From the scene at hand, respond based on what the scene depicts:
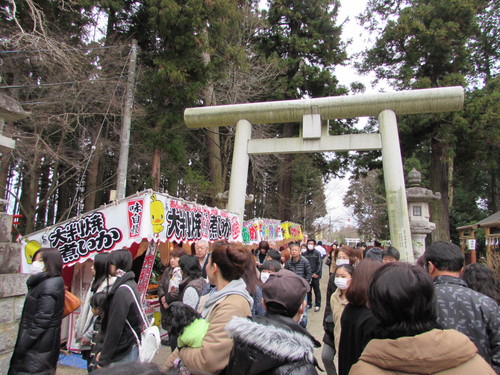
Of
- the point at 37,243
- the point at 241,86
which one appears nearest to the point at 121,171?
the point at 37,243

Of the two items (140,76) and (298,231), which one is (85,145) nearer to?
(140,76)

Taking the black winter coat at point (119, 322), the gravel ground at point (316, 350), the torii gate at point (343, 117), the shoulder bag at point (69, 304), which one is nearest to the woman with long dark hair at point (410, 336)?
the black winter coat at point (119, 322)

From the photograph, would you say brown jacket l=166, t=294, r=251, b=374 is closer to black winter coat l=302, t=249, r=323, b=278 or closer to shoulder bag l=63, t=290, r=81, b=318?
shoulder bag l=63, t=290, r=81, b=318

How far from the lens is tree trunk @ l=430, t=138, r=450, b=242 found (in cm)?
1269

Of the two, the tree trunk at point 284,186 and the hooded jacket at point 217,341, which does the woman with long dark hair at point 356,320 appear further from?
the tree trunk at point 284,186

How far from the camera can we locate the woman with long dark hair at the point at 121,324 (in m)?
2.58

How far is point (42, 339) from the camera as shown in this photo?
2.85 meters

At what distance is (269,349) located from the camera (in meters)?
1.53

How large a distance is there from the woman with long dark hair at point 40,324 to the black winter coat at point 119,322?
0.55 m

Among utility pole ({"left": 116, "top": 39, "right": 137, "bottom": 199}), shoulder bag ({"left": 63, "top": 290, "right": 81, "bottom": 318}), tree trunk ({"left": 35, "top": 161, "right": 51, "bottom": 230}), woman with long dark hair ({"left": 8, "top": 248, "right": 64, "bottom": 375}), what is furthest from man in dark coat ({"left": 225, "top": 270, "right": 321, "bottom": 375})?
tree trunk ({"left": 35, "top": 161, "right": 51, "bottom": 230})

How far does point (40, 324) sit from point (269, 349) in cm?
231

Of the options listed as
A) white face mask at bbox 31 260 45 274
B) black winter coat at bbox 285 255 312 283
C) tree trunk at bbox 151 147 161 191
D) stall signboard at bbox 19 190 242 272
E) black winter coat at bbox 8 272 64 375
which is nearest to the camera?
black winter coat at bbox 8 272 64 375

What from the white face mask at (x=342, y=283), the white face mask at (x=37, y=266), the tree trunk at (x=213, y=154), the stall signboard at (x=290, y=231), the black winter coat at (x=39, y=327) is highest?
the tree trunk at (x=213, y=154)

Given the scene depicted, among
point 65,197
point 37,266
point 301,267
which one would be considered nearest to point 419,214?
point 301,267
